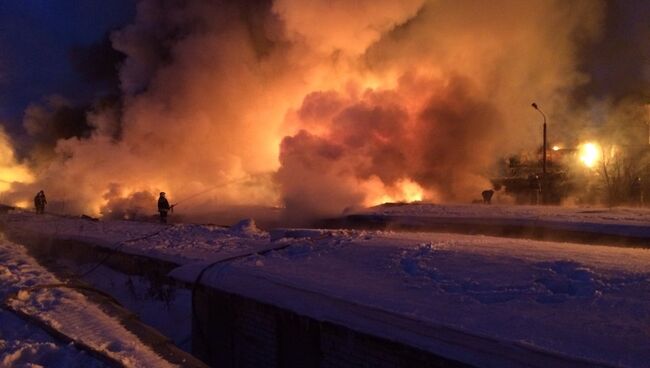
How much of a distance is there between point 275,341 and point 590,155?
98.6 ft

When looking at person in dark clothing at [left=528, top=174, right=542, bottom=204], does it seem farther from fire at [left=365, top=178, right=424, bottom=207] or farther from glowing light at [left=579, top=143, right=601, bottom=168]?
glowing light at [left=579, top=143, right=601, bottom=168]

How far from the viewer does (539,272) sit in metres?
5.56

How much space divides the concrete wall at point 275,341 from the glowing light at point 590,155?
29249 mm

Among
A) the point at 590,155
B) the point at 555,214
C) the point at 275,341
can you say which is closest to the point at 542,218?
the point at 555,214

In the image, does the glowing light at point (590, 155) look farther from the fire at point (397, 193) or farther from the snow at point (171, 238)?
the snow at point (171, 238)

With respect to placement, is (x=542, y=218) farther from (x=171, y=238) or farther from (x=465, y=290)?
(x=171, y=238)

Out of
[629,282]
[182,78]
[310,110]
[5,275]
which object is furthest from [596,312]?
[182,78]

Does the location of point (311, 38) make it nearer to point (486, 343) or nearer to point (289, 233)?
point (289, 233)

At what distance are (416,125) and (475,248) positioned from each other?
18.8 meters

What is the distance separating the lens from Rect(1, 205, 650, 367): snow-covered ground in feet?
14.2

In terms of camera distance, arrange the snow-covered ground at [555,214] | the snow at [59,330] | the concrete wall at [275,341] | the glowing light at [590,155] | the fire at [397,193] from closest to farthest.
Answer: the snow at [59,330]
the concrete wall at [275,341]
the snow-covered ground at [555,214]
the fire at [397,193]
the glowing light at [590,155]

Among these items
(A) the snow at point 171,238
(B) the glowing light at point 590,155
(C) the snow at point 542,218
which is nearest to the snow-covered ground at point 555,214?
(C) the snow at point 542,218

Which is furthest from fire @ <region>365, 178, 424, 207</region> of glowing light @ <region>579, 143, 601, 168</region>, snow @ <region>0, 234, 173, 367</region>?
snow @ <region>0, 234, 173, 367</region>

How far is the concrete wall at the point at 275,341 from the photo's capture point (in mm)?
5380
